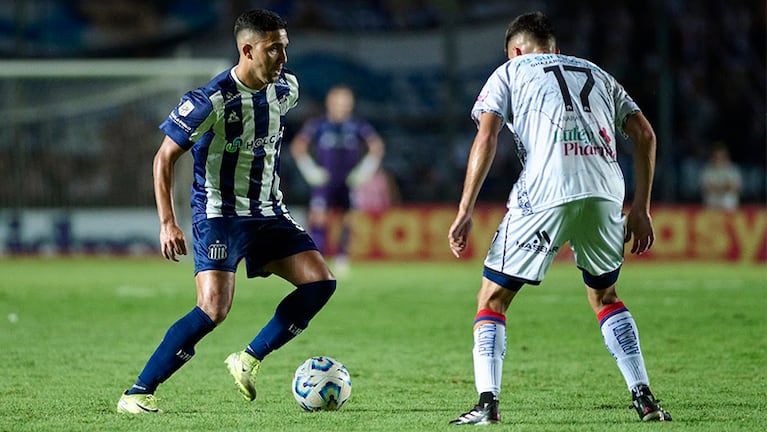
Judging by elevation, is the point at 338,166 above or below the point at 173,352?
below

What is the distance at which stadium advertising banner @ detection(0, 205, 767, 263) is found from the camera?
60.2ft

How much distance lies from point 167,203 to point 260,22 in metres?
1.01

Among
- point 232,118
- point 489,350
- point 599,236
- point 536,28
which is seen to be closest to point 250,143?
point 232,118

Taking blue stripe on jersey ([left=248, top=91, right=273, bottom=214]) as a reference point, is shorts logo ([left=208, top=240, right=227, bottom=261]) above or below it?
below

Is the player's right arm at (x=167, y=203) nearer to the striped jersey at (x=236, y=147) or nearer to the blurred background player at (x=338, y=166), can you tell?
the striped jersey at (x=236, y=147)

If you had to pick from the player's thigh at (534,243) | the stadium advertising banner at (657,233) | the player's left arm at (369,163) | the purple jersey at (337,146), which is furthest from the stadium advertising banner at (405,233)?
the player's thigh at (534,243)

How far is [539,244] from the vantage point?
538cm

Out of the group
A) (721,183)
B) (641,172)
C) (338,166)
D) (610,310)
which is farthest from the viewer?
(721,183)

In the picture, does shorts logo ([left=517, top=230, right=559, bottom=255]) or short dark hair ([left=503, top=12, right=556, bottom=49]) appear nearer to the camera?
shorts logo ([left=517, top=230, right=559, bottom=255])

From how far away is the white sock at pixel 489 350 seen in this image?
17.7 ft

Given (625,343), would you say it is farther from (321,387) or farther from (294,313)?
(294,313)

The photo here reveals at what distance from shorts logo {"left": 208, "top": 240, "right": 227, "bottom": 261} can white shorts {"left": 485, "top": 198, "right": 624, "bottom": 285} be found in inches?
54.7

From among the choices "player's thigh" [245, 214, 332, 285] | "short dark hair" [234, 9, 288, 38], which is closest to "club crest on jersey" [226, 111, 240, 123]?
"short dark hair" [234, 9, 288, 38]

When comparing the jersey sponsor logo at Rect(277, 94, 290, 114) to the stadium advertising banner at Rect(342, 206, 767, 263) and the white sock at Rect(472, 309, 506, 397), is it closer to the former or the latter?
the white sock at Rect(472, 309, 506, 397)
